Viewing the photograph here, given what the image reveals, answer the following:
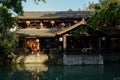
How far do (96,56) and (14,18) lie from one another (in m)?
9.11

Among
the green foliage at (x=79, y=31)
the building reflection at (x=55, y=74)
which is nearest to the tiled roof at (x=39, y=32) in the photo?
the building reflection at (x=55, y=74)

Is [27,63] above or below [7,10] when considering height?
below

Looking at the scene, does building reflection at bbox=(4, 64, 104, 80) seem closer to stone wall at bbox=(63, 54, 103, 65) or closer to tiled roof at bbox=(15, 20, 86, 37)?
stone wall at bbox=(63, 54, 103, 65)

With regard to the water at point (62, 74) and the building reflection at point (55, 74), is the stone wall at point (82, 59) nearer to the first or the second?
the water at point (62, 74)

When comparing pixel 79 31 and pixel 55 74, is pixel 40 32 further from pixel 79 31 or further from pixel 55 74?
pixel 79 31

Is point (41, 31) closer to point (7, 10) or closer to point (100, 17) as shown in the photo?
point (7, 10)

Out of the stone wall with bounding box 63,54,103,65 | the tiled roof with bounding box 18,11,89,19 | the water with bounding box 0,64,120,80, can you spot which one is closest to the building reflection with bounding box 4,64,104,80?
the water with bounding box 0,64,120,80

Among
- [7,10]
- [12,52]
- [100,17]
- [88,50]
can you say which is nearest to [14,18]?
[7,10]

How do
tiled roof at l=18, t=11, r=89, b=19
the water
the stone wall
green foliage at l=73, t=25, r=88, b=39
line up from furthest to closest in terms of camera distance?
tiled roof at l=18, t=11, r=89, b=19, the stone wall, the water, green foliage at l=73, t=25, r=88, b=39

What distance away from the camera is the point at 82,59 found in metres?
29.8

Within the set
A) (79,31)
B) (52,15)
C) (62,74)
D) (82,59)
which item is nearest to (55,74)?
(62,74)

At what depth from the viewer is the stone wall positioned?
97.3ft

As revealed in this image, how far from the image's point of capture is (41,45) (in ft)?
115

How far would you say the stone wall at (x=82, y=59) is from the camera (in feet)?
97.3
